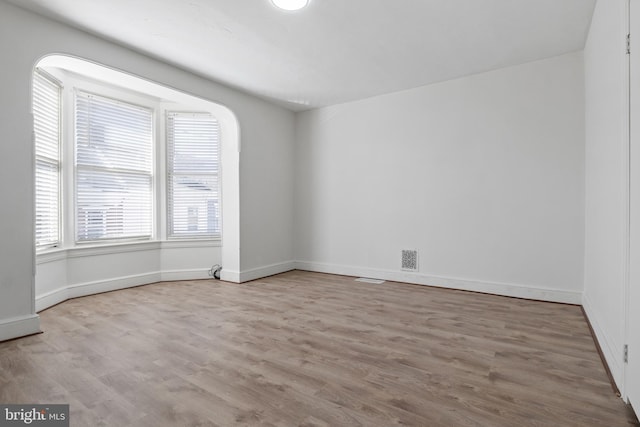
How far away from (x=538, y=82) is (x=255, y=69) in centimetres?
329

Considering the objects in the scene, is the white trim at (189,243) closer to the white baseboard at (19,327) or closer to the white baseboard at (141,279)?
the white baseboard at (141,279)

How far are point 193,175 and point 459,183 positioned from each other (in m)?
3.81

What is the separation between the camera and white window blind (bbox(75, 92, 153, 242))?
420 centimetres

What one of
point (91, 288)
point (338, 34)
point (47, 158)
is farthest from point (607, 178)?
point (91, 288)

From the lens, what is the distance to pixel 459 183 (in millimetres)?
4375

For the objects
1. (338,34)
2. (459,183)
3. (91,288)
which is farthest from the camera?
(459,183)

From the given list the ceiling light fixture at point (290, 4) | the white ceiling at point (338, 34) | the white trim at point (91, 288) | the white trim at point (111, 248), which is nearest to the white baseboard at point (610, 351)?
the white ceiling at point (338, 34)

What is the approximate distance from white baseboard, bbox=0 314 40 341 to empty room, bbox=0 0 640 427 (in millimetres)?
15

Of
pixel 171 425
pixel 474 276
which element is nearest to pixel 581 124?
pixel 474 276

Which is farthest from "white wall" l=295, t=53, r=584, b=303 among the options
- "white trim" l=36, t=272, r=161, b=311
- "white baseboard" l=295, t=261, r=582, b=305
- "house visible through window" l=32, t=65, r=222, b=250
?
"white trim" l=36, t=272, r=161, b=311

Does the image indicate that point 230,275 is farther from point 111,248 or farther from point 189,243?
point 111,248

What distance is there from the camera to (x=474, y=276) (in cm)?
427

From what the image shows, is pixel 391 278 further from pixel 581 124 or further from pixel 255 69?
pixel 255 69

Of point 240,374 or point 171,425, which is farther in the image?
point 240,374
